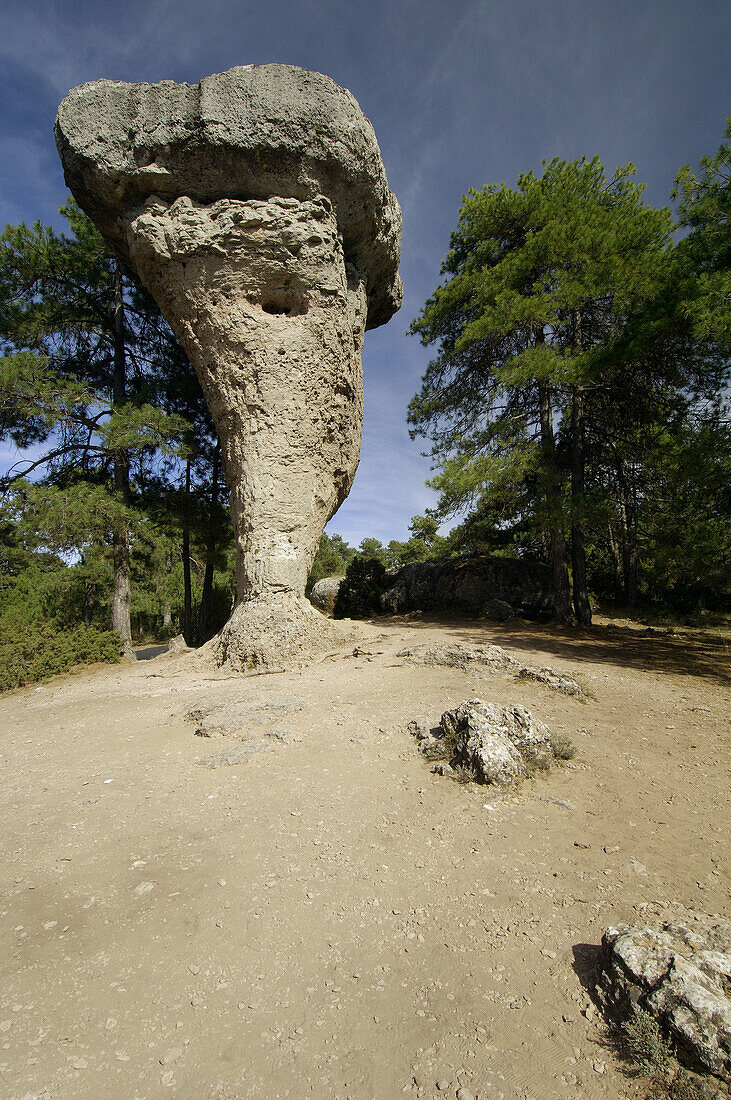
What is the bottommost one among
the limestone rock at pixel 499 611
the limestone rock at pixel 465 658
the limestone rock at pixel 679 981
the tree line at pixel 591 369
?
the limestone rock at pixel 679 981

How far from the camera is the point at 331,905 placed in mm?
2248

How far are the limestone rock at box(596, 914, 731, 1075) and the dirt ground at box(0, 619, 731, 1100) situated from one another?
0.54 ft

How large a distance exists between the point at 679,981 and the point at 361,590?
13917 mm

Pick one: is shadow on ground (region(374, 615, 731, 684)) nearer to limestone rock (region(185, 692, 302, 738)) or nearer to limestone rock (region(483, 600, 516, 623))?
limestone rock (region(483, 600, 516, 623))

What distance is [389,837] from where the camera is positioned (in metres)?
2.77

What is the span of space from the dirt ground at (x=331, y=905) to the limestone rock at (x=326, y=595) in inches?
450

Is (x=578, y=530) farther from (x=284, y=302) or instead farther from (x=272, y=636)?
(x=284, y=302)

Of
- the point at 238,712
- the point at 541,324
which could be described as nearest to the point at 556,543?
the point at 541,324

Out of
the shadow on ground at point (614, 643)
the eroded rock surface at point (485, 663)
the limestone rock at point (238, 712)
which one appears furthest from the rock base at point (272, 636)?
the shadow on ground at point (614, 643)

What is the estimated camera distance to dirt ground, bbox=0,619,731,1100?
153 centimetres

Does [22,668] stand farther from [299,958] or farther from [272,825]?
[299,958]

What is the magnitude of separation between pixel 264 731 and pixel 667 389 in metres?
11.2

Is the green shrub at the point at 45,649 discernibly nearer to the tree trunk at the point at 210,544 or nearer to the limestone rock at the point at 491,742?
the tree trunk at the point at 210,544

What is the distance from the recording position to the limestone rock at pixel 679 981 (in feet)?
4.65
